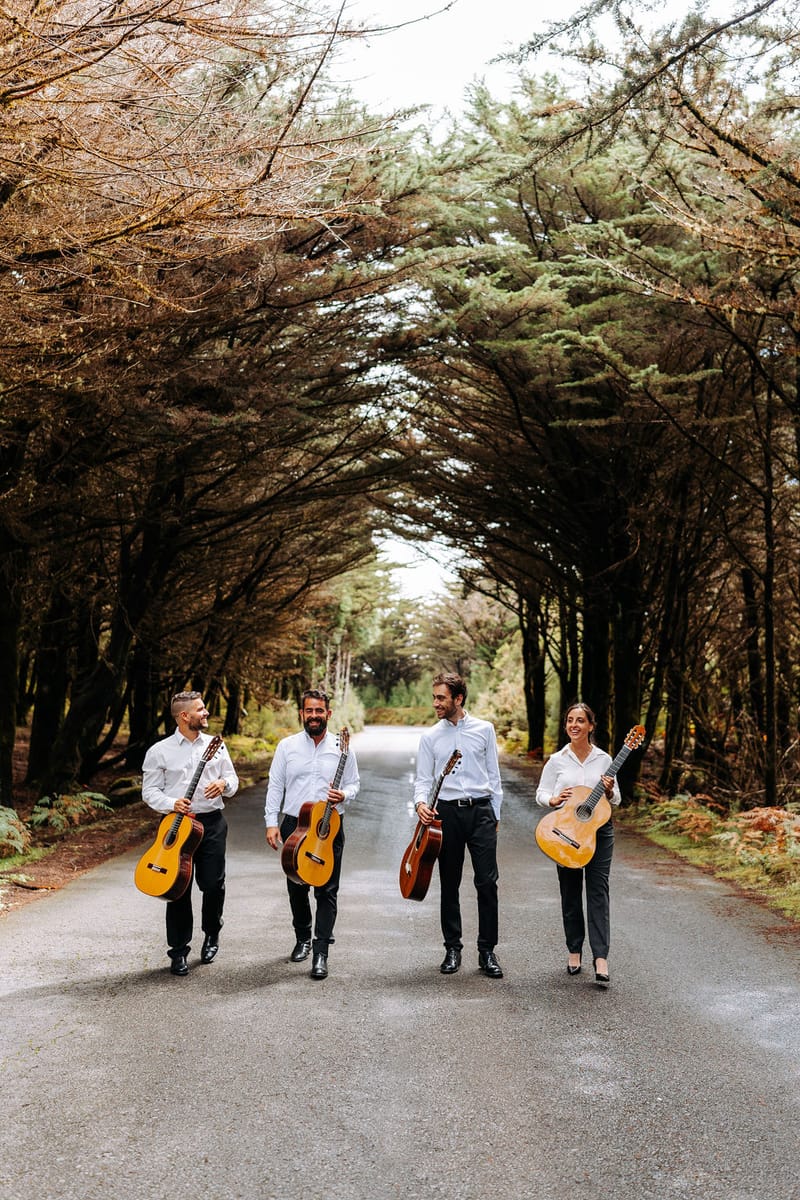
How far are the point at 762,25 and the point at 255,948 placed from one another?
24.5 feet

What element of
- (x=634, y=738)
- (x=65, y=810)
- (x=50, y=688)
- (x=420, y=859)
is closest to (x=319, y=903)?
(x=420, y=859)

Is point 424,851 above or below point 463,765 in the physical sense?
below

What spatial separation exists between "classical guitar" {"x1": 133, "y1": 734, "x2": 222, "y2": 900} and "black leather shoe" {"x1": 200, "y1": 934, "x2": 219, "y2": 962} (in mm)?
522

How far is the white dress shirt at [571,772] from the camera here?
22.4ft

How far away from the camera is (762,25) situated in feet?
25.2

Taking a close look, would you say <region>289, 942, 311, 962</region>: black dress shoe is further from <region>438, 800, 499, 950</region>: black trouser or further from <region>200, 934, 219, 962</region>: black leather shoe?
<region>438, 800, 499, 950</region>: black trouser

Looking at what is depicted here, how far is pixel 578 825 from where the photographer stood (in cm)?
666

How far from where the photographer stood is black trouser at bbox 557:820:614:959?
6602 mm

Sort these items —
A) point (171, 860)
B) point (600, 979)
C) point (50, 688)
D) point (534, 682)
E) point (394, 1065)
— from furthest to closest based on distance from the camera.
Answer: point (534, 682), point (50, 688), point (171, 860), point (600, 979), point (394, 1065)

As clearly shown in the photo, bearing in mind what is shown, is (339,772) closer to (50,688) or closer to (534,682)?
(50,688)

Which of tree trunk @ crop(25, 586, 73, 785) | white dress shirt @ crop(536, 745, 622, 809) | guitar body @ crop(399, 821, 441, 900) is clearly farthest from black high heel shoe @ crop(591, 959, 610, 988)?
tree trunk @ crop(25, 586, 73, 785)

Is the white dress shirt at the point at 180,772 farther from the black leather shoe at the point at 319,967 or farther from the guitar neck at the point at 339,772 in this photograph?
the black leather shoe at the point at 319,967

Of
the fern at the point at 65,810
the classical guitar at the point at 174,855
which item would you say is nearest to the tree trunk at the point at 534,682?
the fern at the point at 65,810

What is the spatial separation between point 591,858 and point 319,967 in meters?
1.80
